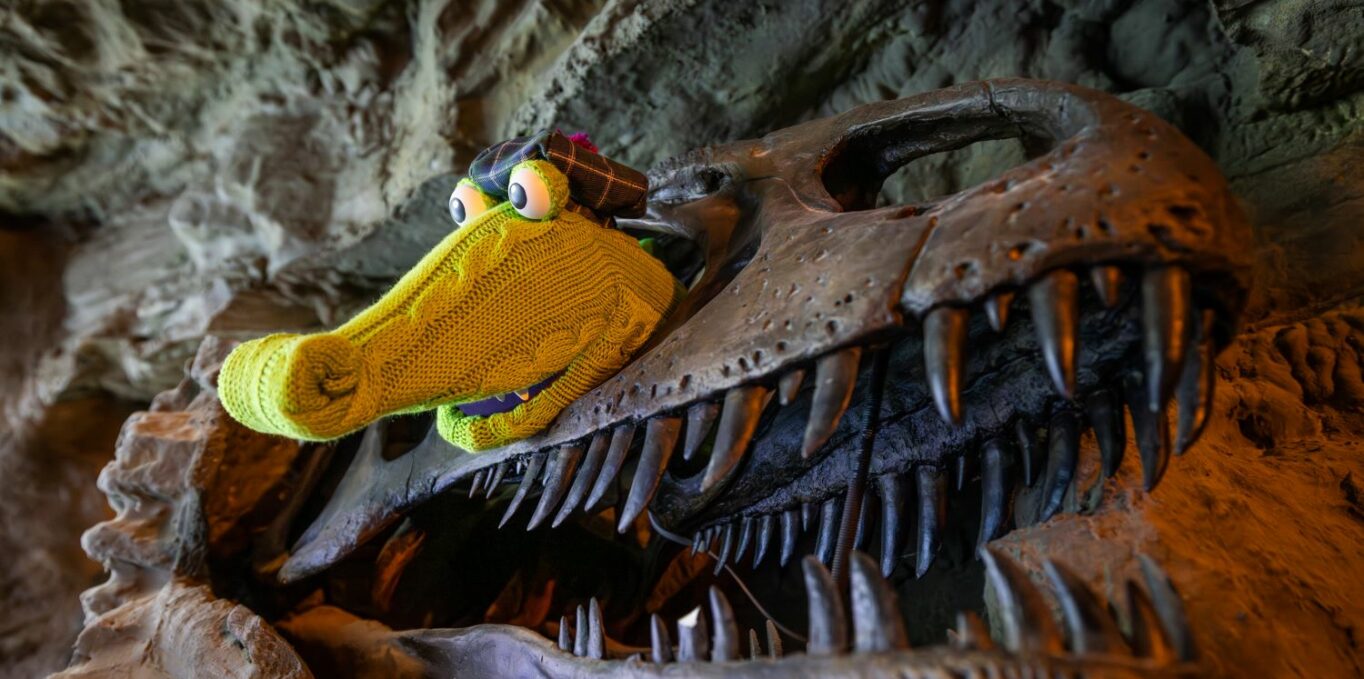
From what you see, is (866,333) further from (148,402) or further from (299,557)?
(148,402)

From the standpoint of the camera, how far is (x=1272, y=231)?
1498 millimetres

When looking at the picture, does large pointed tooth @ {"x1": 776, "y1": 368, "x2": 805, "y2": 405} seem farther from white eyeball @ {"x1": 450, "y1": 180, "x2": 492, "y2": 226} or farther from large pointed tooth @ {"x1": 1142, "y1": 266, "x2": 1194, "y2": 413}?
white eyeball @ {"x1": 450, "y1": 180, "x2": 492, "y2": 226}

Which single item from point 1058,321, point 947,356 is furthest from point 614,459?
point 1058,321

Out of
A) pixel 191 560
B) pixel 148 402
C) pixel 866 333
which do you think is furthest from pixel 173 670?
pixel 148 402

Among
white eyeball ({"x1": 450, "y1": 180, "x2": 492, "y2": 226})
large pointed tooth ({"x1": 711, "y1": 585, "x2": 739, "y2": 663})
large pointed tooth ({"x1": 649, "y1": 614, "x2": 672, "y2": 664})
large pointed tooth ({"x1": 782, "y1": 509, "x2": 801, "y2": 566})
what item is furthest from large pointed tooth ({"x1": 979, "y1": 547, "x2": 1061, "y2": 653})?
white eyeball ({"x1": 450, "y1": 180, "x2": 492, "y2": 226})

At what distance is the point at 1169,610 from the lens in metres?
0.76

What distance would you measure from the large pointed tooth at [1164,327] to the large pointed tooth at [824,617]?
389 millimetres

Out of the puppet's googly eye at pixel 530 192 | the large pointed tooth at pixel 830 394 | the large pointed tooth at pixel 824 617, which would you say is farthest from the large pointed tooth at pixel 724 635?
the puppet's googly eye at pixel 530 192

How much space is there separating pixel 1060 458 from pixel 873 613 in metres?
0.38

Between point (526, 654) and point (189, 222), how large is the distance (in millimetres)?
2254

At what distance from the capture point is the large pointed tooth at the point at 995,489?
1085 millimetres

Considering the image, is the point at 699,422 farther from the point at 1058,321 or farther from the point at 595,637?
the point at 1058,321

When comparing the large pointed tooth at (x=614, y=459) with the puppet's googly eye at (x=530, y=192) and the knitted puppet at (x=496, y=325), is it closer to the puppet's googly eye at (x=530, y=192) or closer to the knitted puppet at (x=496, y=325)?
the knitted puppet at (x=496, y=325)

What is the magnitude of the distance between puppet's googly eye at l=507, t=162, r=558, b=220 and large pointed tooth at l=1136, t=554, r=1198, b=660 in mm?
903
